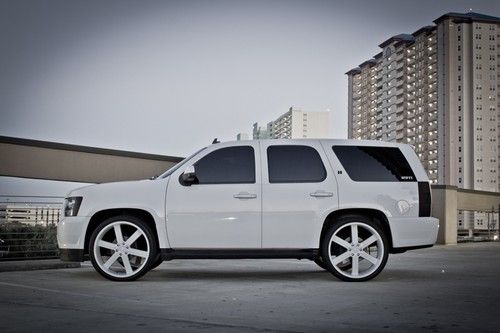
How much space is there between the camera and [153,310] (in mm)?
6105

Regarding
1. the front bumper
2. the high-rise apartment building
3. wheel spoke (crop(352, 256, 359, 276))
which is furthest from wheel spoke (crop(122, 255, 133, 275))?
the high-rise apartment building

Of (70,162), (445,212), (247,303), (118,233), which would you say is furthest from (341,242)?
(445,212)

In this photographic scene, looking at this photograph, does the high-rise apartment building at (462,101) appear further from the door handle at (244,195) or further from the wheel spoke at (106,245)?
the wheel spoke at (106,245)

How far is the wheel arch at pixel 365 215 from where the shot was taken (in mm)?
8773

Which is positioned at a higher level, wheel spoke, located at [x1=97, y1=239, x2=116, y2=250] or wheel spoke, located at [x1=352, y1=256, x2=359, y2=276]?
wheel spoke, located at [x1=97, y1=239, x2=116, y2=250]

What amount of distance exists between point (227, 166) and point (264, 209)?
2.65ft

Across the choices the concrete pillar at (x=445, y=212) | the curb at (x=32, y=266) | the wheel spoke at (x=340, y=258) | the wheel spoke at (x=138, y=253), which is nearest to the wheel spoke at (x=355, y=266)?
the wheel spoke at (x=340, y=258)

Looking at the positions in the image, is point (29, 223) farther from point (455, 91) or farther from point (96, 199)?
point (455, 91)

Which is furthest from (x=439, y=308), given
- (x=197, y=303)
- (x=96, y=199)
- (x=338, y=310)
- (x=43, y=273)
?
(x=43, y=273)

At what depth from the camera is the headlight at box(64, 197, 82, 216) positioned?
8.88 m

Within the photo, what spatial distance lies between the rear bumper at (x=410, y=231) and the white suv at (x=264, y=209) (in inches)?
0.5

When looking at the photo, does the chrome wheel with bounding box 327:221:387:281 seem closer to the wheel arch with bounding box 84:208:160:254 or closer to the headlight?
the wheel arch with bounding box 84:208:160:254

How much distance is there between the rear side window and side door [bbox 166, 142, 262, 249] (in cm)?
127

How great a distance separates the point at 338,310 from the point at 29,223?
973cm
